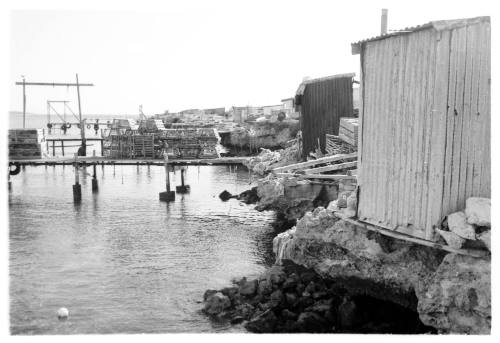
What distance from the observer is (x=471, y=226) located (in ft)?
28.3

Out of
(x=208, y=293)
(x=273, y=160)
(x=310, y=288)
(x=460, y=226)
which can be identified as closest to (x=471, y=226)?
(x=460, y=226)

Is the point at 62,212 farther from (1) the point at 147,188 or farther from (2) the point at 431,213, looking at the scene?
(2) the point at 431,213

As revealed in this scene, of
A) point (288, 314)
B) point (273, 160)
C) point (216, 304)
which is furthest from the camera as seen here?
point (273, 160)

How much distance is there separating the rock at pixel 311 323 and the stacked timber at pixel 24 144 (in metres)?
28.2

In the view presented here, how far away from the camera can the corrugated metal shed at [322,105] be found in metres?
22.6

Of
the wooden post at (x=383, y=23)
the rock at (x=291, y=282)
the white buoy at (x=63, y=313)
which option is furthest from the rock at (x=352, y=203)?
the white buoy at (x=63, y=313)

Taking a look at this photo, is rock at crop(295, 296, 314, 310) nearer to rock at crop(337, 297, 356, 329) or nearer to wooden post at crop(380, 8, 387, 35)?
rock at crop(337, 297, 356, 329)

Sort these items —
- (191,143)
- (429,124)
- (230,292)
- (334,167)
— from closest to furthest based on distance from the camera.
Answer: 1. (429,124)
2. (230,292)
3. (334,167)
4. (191,143)

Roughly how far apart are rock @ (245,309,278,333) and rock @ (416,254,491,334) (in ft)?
11.4

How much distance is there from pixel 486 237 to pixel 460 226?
0.44 metres

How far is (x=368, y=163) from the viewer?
11281 millimetres

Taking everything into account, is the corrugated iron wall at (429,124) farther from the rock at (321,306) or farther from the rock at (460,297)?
the rock at (321,306)

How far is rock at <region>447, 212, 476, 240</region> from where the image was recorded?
858cm

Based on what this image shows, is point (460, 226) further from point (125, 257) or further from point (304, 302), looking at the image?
point (125, 257)
